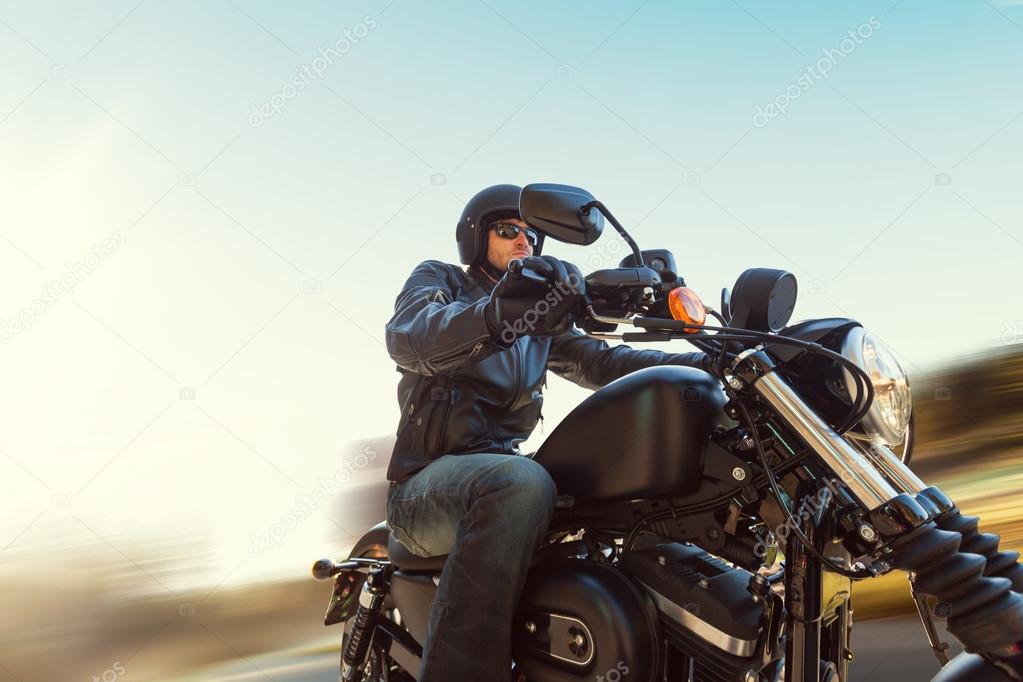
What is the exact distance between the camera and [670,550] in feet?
3.86

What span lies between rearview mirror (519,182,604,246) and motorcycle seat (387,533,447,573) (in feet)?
2.16

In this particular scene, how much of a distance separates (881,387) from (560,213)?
443 mm

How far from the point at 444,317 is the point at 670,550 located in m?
0.51

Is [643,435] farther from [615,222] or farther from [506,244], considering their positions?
[506,244]

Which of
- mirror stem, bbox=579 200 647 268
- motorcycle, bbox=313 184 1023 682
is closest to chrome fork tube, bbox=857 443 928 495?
motorcycle, bbox=313 184 1023 682

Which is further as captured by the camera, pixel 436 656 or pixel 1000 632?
pixel 436 656

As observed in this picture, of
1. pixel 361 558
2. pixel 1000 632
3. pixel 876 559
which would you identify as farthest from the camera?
pixel 361 558

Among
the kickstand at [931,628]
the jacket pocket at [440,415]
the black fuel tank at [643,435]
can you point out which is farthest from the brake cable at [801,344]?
the jacket pocket at [440,415]

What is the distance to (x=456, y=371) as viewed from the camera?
1.52 m

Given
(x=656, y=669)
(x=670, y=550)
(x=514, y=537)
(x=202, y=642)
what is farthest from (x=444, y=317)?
(x=202, y=642)

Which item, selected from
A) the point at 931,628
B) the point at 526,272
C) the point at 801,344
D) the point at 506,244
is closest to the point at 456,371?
the point at 506,244

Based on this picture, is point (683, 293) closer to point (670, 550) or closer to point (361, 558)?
point (670, 550)

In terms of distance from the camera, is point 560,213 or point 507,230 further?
point 507,230

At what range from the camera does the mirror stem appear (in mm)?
1029
